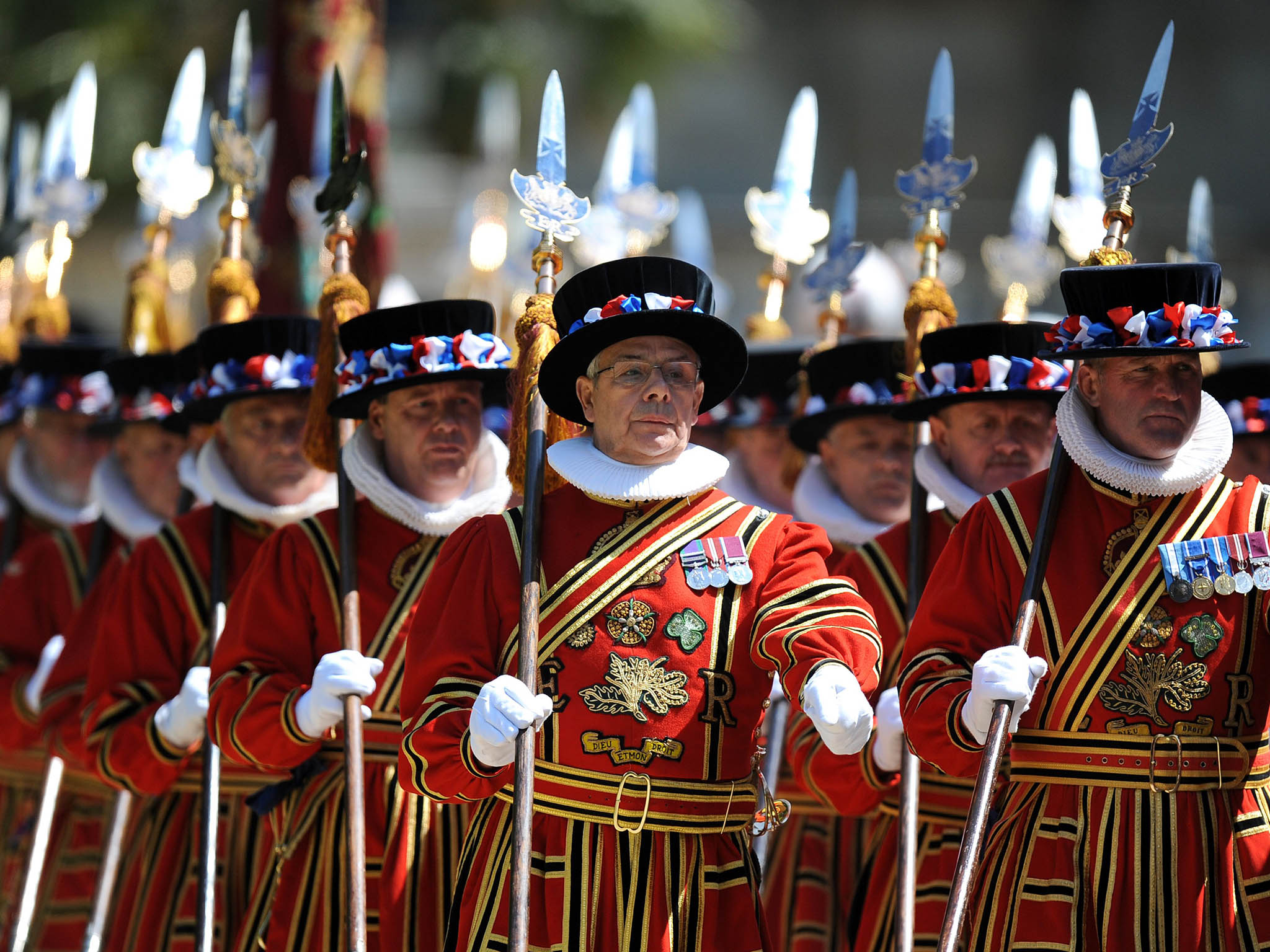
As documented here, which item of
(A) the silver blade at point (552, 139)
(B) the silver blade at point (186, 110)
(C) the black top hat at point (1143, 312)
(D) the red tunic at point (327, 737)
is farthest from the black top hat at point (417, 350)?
(B) the silver blade at point (186, 110)

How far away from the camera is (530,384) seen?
480 centimetres

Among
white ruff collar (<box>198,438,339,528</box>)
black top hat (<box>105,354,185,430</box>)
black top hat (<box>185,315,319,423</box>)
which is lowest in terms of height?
white ruff collar (<box>198,438,339,528</box>)

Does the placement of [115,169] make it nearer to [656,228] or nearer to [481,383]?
[656,228]

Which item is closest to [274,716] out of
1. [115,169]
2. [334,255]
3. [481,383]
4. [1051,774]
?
[481,383]

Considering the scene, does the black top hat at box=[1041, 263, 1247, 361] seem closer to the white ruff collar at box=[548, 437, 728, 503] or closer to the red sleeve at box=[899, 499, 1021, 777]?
the red sleeve at box=[899, 499, 1021, 777]

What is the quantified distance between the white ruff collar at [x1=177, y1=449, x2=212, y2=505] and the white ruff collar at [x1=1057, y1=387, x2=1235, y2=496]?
3007 millimetres

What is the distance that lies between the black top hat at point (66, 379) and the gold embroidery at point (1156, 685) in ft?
16.7

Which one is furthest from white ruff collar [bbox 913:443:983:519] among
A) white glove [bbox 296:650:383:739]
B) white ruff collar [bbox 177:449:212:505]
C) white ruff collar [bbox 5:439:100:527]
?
white ruff collar [bbox 5:439:100:527]

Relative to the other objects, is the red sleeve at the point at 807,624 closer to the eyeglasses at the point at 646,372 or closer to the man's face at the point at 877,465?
the eyeglasses at the point at 646,372

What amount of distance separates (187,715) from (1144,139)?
124 inches

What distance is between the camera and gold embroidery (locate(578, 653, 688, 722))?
14.1 feet

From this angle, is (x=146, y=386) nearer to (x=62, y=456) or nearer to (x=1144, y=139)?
(x=62, y=456)

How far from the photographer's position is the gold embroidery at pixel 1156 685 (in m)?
4.30

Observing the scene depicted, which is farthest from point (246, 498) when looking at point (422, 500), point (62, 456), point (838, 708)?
point (62, 456)
